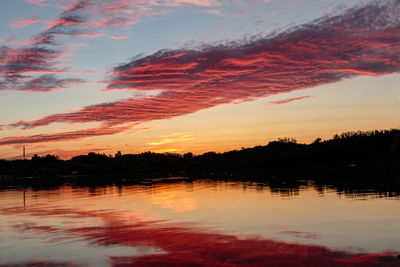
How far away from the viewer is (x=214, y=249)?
765 inches

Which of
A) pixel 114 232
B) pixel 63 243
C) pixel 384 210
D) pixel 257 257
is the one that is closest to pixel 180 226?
pixel 114 232

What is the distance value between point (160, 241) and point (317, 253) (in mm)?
8531

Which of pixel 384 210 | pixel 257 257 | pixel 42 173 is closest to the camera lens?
pixel 257 257

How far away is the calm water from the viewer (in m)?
17.8

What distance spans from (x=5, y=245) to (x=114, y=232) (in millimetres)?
6223

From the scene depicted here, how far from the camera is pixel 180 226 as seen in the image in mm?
26953

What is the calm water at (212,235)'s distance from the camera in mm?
17844

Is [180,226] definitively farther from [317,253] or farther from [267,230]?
[317,253]

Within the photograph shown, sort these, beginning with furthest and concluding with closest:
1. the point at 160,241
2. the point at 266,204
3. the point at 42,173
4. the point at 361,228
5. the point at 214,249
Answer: the point at 42,173 < the point at 266,204 < the point at 361,228 < the point at 160,241 < the point at 214,249

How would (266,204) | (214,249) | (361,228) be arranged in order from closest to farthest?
(214,249)
(361,228)
(266,204)

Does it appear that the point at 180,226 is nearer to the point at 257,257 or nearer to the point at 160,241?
the point at 160,241

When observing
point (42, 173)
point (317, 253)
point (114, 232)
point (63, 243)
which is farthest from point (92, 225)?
point (42, 173)

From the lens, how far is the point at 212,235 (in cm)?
2311

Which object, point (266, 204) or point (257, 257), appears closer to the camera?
point (257, 257)
